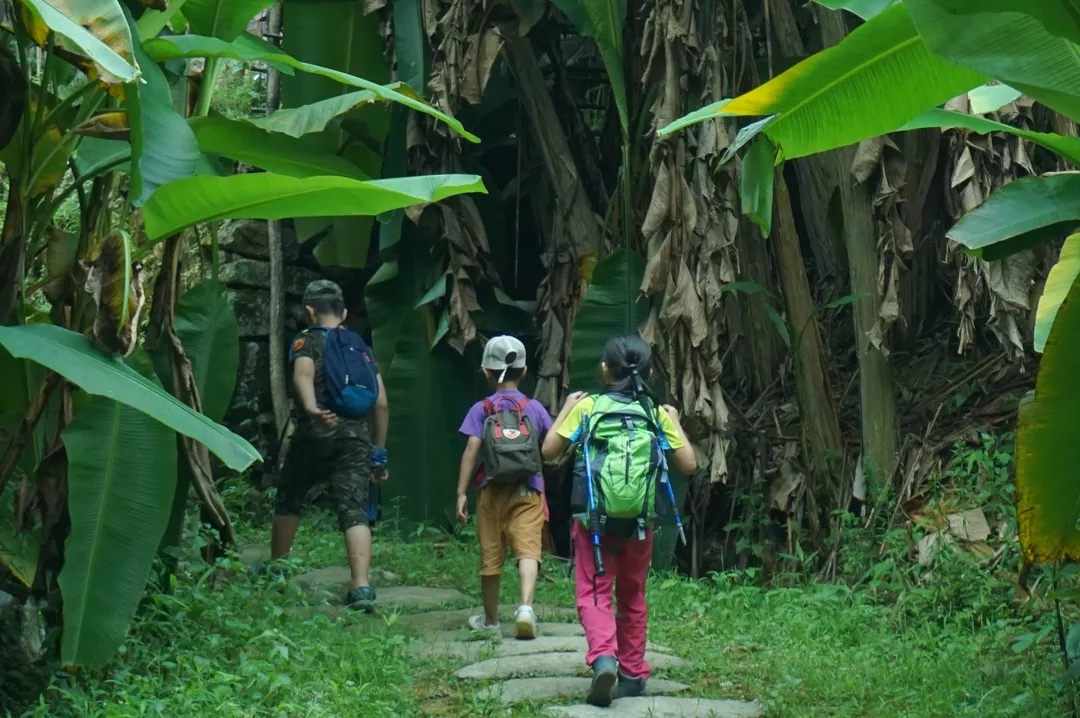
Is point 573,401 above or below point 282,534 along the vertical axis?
above

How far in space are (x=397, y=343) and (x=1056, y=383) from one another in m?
5.65

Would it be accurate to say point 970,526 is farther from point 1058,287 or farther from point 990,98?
point 990,98

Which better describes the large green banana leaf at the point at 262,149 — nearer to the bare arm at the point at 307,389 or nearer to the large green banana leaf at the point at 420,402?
the bare arm at the point at 307,389

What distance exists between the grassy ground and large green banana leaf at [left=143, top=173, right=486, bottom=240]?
5.43ft

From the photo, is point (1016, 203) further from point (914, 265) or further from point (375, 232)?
point (375, 232)

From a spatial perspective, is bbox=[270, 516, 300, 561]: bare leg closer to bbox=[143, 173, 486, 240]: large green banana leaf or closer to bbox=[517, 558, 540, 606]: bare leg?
bbox=[517, 558, 540, 606]: bare leg

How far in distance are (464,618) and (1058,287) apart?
335 cm

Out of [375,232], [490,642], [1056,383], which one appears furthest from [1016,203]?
[375,232]

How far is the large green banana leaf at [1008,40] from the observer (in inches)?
136

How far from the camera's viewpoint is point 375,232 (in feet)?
33.9

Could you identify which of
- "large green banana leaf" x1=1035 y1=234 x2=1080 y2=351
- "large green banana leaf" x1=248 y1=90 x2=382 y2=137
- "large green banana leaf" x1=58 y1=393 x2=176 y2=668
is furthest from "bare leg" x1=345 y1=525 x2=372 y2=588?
"large green banana leaf" x1=1035 y1=234 x2=1080 y2=351

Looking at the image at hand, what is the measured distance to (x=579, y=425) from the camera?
528cm

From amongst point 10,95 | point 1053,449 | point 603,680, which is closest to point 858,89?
point 1053,449

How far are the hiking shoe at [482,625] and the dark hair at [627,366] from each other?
1.65 m
